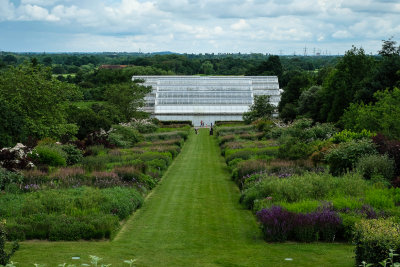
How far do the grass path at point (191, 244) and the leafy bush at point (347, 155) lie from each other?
188 inches

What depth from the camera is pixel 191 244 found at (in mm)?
12008

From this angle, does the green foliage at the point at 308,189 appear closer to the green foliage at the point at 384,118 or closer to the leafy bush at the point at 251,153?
the leafy bush at the point at 251,153

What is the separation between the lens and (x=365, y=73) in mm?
43844

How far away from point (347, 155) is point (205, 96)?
5432cm

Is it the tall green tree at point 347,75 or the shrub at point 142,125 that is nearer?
the tall green tree at point 347,75

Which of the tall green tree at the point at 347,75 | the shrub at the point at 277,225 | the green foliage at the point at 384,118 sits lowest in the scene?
the shrub at the point at 277,225

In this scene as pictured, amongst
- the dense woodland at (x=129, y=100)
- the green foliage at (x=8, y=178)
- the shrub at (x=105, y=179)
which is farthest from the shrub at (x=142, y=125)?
the green foliage at (x=8, y=178)

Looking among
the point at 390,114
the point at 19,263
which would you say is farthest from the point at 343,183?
the point at 390,114

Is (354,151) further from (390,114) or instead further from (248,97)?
(248,97)

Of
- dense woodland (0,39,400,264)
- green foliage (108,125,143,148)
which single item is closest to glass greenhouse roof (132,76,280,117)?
dense woodland (0,39,400,264)

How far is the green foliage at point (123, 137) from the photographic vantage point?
112 ft

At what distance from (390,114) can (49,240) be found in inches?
848

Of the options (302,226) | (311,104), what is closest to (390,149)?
(302,226)

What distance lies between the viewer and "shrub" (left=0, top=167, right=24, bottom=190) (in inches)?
709
